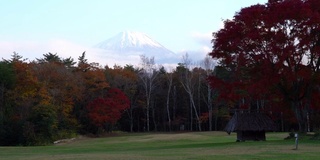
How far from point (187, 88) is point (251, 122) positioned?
1789 inches

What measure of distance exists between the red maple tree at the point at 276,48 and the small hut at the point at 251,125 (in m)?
2.25

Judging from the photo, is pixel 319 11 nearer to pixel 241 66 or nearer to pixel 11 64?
pixel 241 66

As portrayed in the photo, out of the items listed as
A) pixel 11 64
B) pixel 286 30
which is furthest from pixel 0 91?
pixel 286 30

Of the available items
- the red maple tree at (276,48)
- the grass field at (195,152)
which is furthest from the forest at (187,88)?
the grass field at (195,152)

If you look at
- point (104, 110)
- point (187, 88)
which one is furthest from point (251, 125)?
point (187, 88)

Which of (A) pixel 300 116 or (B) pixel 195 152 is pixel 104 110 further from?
(B) pixel 195 152

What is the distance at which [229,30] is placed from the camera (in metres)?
39.3

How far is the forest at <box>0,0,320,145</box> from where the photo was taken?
37.3 meters

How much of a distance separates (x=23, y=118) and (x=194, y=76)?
1357 inches

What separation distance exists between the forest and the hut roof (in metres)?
1.79

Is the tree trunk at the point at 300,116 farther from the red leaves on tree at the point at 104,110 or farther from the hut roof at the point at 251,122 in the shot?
the red leaves on tree at the point at 104,110

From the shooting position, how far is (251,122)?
40.3 metres

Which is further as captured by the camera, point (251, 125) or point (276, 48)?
point (251, 125)

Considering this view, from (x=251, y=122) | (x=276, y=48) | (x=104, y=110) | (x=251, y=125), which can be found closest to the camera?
(x=276, y=48)
